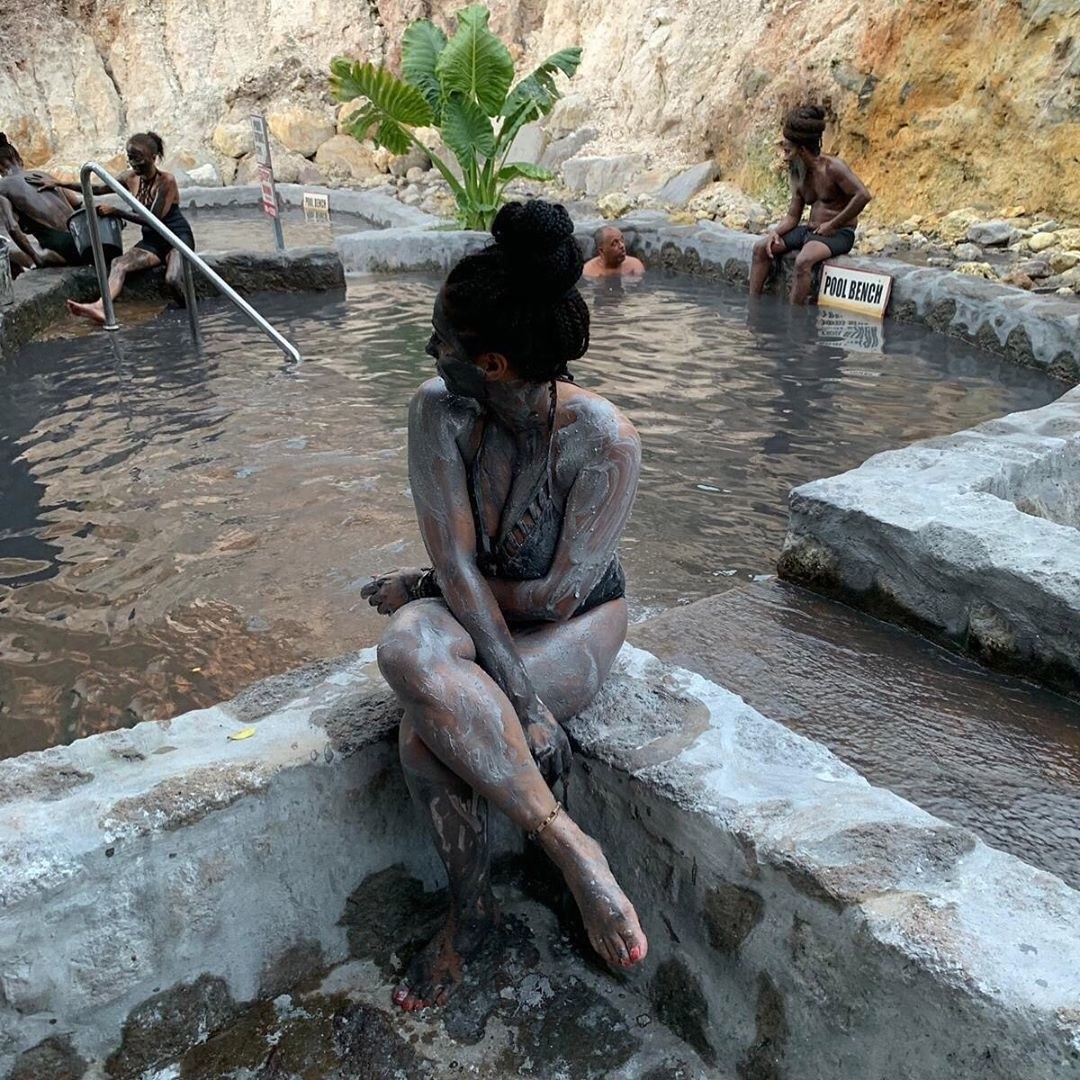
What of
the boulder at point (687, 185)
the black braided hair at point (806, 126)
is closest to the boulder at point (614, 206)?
Answer: the boulder at point (687, 185)

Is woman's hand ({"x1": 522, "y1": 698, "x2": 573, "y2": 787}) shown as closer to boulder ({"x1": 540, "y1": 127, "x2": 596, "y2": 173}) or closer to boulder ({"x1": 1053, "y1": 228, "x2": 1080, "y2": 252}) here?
boulder ({"x1": 1053, "y1": 228, "x2": 1080, "y2": 252})

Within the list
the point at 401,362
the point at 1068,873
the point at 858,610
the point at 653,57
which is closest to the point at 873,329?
the point at 401,362

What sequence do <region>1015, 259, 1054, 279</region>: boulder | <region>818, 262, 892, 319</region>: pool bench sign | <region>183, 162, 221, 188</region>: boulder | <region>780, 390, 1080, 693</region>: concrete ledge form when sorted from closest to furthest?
<region>780, 390, 1080, 693</region>: concrete ledge
<region>1015, 259, 1054, 279</region>: boulder
<region>818, 262, 892, 319</region>: pool bench sign
<region>183, 162, 221, 188</region>: boulder

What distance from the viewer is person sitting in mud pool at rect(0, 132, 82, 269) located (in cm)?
928

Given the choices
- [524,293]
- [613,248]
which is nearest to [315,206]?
[613,248]

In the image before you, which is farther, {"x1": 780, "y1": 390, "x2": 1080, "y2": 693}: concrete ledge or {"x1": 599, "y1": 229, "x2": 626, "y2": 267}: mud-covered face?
{"x1": 599, "y1": 229, "x2": 626, "y2": 267}: mud-covered face

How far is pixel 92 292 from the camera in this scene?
9367 millimetres

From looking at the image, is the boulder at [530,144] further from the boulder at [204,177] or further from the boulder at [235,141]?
the boulder at [235,141]

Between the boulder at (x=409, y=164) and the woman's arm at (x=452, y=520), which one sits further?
the boulder at (x=409, y=164)

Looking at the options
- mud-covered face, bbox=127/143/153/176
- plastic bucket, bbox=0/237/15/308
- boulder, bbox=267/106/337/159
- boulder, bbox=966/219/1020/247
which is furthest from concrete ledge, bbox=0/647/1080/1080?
boulder, bbox=267/106/337/159

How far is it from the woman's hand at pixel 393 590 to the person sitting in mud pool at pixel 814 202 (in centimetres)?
710

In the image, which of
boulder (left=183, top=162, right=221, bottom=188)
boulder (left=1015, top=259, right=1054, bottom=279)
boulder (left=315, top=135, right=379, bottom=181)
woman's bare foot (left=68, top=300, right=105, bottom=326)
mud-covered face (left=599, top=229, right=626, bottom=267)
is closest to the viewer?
boulder (left=1015, top=259, right=1054, bottom=279)

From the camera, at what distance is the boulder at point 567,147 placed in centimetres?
1778

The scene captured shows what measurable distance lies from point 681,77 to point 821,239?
33.4 ft
